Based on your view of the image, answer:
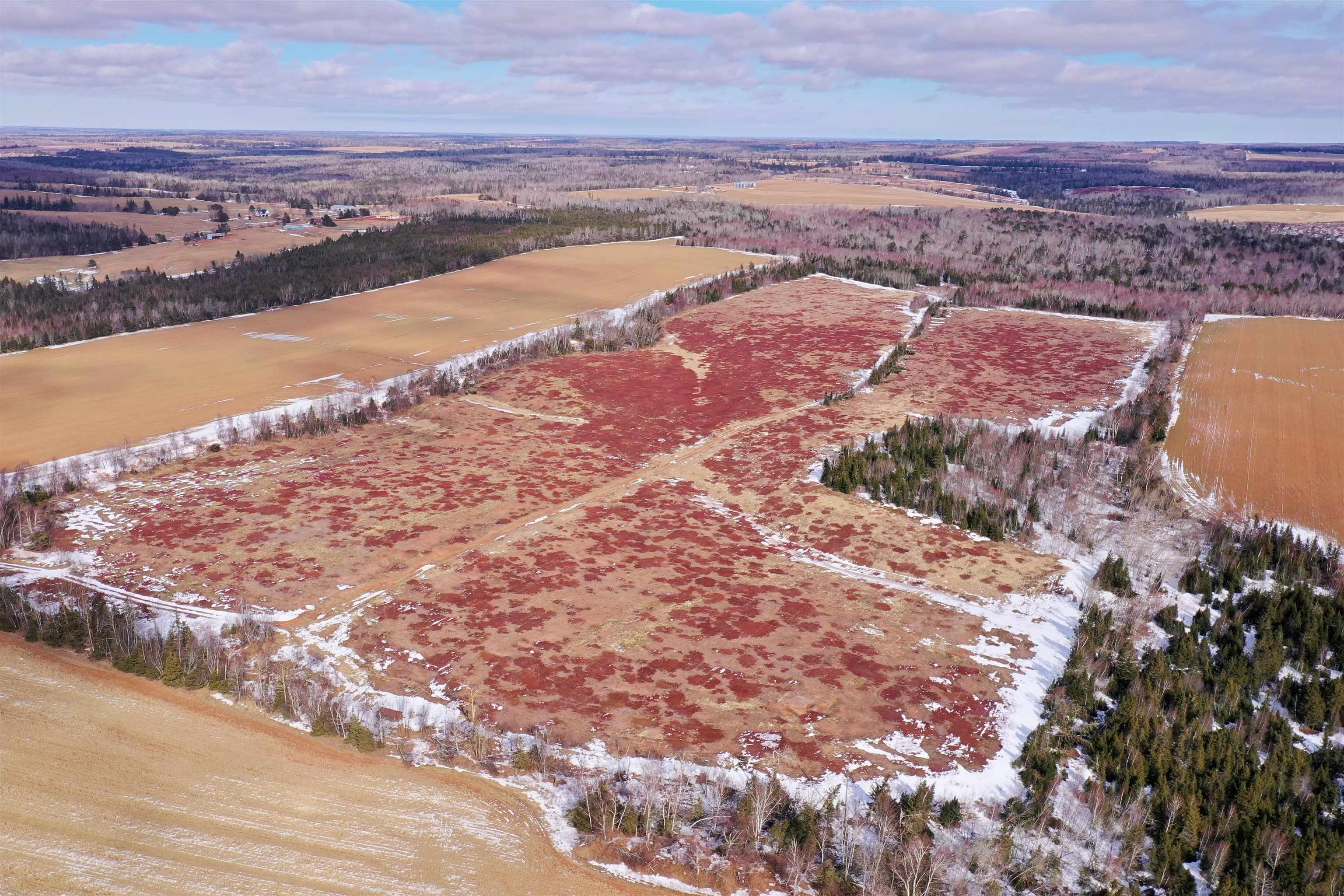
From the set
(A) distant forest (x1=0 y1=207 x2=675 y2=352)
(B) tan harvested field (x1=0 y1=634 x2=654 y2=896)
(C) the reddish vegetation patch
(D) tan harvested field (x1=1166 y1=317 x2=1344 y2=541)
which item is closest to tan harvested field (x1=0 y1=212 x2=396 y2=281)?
(A) distant forest (x1=0 y1=207 x2=675 y2=352)

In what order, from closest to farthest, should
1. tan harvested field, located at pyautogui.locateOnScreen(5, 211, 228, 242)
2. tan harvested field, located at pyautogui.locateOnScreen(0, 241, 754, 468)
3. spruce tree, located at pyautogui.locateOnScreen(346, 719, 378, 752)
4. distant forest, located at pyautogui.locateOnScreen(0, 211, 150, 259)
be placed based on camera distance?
spruce tree, located at pyautogui.locateOnScreen(346, 719, 378, 752)
tan harvested field, located at pyautogui.locateOnScreen(0, 241, 754, 468)
distant forest, located at pyautogui.locateOnScreen(0, 211, 150, 259)
tan harvested field, located at pyautogui.locateOnScreen(5, 211, 228, 242)

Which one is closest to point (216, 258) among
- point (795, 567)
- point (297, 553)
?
point (297, 553)

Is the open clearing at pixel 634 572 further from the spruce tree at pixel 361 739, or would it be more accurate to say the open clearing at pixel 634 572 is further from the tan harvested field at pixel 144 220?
the tan harvested field at pixel 144 220

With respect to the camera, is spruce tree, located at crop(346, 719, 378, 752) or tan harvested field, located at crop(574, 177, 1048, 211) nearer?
spruce tree, located at crop(346, 719, 378, 752)

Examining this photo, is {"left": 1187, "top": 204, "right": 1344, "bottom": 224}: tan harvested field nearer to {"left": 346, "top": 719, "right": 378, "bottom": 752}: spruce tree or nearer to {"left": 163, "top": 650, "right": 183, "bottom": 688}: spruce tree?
{"left": 346, "top": 719, "right": 378, "bottom": 752}: spruce tree

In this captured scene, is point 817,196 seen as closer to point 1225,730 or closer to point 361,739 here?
point 1225,730

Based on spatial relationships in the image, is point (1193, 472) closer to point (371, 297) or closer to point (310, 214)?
point (371, 297)
